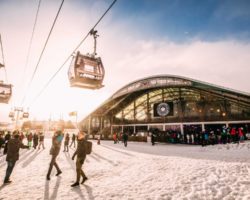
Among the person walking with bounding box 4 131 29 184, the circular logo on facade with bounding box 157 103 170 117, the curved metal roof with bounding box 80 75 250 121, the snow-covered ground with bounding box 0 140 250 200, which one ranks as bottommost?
the snow-covered ground with bounding box 0 140 250 200

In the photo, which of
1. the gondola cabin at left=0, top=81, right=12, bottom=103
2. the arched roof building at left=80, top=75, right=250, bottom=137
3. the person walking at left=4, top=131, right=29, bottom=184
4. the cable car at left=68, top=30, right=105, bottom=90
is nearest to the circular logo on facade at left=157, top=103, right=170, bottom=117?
the arched roof building at left=80, top=75, right=250, bottom=137

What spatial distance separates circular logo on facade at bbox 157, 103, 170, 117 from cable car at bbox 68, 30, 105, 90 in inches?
805

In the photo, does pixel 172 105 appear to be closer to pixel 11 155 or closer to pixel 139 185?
pixel 139 185

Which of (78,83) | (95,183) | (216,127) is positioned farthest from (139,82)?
(95,183)

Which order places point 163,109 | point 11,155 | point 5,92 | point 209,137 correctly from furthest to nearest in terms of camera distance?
1. point 163,109
2. point 209,137
3. point 5,92
4. point 11,155

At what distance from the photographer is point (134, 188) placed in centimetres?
491

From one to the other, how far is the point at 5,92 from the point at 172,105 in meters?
21.2

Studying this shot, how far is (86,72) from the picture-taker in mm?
7340

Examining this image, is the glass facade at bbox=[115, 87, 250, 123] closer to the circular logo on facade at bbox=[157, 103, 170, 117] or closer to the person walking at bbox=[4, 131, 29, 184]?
the circular logo on facade at bbox=[157, 103, 170, 117]

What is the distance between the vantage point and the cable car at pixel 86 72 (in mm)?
7199

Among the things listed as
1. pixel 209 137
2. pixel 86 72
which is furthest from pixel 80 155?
pixel 209 137

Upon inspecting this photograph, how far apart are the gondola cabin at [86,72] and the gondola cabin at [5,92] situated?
7100 millimetres

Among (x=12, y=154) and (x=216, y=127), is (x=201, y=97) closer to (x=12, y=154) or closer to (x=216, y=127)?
(x=216, y=127)

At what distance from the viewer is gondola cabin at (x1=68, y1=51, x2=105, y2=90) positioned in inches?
283
